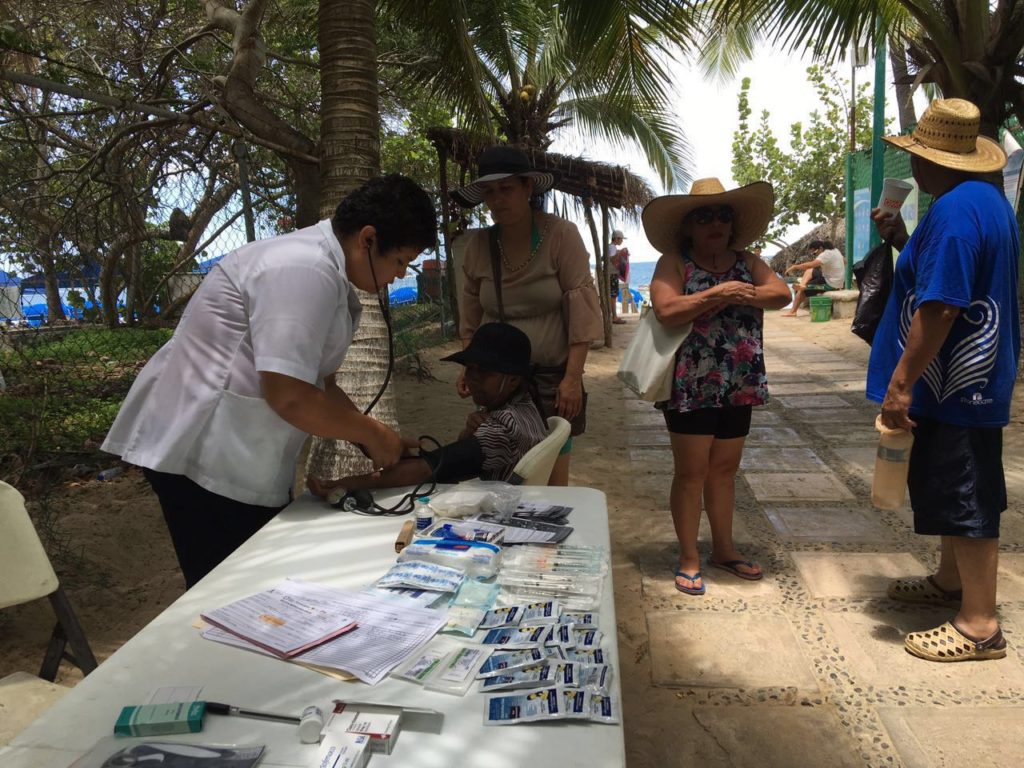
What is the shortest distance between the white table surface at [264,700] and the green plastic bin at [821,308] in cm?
1269

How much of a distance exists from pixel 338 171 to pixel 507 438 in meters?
1.79

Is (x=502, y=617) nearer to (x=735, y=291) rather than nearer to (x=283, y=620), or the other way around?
(x=283, y=620)

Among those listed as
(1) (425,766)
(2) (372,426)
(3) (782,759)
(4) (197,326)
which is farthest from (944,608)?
(4) (197,326)

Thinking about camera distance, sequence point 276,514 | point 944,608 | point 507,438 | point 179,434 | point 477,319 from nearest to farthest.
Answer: point 179,434
point 276,514
point 507,438
point 944,608
point 477,319

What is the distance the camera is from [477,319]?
3182 millimetres

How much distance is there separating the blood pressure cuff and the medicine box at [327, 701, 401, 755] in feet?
3.77

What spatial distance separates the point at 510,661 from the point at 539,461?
108cm

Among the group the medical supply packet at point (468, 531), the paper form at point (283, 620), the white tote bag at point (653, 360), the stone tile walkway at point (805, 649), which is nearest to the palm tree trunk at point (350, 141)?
the white tote bag at point (653, 360)

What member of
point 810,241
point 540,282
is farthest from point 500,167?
point 810,241

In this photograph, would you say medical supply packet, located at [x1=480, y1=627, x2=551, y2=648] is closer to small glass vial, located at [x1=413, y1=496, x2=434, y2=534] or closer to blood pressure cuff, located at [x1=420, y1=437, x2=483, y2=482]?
small glass vial, located at [x1=413, y1=496, x2=434, y2=534]

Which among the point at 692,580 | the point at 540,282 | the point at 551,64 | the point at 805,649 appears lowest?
the point at 805,649

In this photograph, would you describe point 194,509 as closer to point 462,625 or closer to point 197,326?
point 197,326

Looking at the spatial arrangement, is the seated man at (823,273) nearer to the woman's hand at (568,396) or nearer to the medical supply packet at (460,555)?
the woman's hand at (568,396)

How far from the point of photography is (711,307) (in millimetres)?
2879
